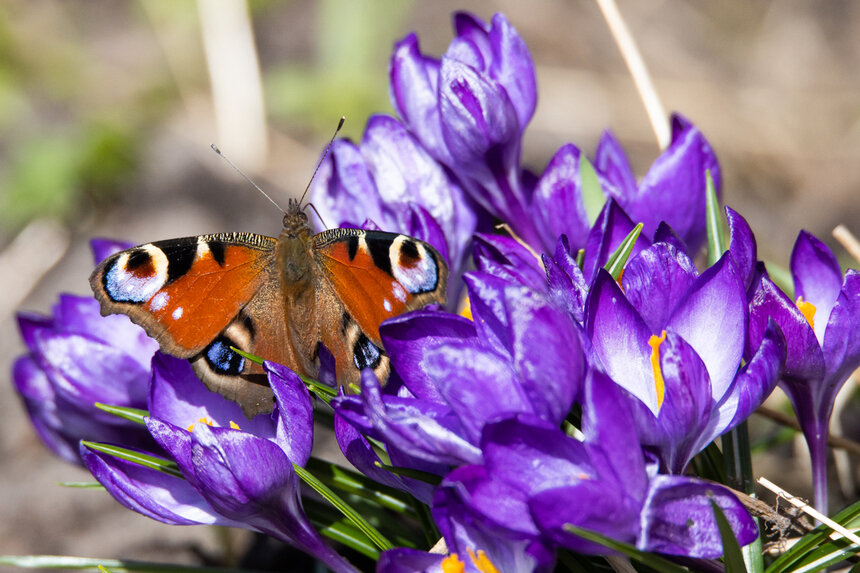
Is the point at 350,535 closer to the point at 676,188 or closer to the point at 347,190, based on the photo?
the point at 347,190

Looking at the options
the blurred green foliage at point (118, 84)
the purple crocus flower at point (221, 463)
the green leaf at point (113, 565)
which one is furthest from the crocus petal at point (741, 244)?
the blurred green foliage at point (118, 84)

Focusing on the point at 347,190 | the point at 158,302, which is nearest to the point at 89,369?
the point at 158,302

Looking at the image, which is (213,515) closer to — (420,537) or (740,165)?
(420,537)

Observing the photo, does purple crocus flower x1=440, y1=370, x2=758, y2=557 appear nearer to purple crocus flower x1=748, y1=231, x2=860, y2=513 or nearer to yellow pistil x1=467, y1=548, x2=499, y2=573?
yellow pistil x1=467, y1=548, x2=499, y2=573

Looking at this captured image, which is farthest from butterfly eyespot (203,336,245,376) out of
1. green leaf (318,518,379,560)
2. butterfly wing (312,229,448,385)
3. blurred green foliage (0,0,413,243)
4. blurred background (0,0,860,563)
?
blurred green foliage (0,0,413,243)

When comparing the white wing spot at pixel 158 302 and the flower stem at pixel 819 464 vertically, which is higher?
the white wing spot at pixel 158 302

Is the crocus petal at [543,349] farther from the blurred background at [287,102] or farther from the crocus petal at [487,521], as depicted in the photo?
the blurred background at [287,102]
